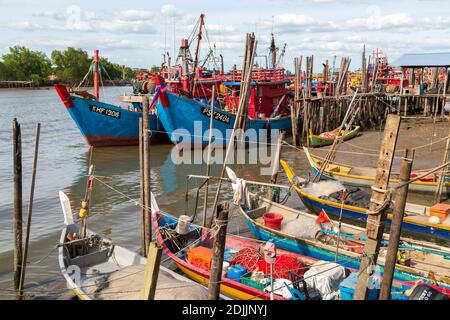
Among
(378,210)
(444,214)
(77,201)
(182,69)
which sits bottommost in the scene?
(77,201)

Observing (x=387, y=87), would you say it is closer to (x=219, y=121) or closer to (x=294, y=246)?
(x=219, y=121)

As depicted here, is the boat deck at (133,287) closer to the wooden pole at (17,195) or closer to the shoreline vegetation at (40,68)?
the wooden pole at (17,195)

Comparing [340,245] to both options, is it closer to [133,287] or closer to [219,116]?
[133,287]

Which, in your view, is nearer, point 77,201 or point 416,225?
point 416,225

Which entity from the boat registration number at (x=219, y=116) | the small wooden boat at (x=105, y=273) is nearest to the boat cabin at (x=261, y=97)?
the boat registration number at (x=219, y=116)

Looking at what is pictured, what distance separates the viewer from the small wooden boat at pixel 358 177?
46.1 feet

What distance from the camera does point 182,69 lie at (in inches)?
1064

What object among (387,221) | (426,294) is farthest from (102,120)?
(426,294)

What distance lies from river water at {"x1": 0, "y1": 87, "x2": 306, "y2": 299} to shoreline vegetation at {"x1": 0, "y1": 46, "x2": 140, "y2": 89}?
6655 cm

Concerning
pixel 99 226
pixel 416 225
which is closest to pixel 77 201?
pixel 99 226

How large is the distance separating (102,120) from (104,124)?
302 millimetres

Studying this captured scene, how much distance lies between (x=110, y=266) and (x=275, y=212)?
4878mm

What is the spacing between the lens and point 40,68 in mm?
99062

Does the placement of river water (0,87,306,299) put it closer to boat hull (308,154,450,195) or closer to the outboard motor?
boat hull (308,154,450,195)
